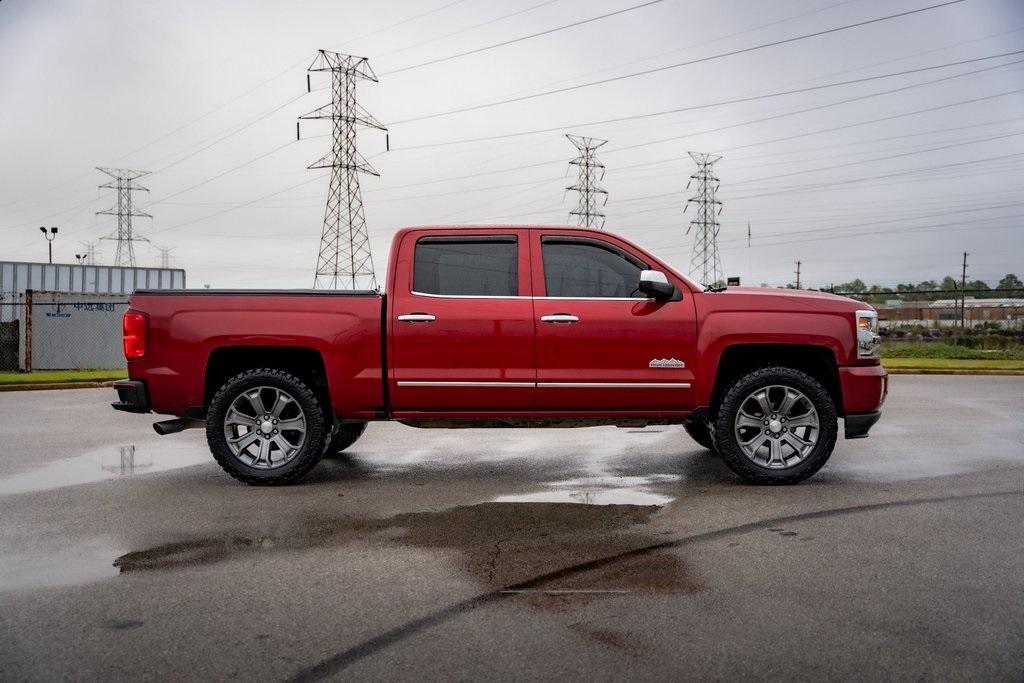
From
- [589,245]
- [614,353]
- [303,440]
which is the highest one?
[589,245]

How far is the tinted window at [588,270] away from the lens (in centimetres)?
721

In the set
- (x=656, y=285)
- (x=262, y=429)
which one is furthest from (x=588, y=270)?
(x=262, y=429)

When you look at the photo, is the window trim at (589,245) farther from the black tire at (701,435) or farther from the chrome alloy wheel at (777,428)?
the black tire at (701,435)

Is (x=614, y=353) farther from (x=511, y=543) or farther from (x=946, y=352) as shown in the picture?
(x=946, y=352)

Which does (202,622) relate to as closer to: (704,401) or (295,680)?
(295,680)

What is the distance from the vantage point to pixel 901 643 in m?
3.53

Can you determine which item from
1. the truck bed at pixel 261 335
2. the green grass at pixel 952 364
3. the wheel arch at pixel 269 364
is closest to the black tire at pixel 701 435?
the truck bed at pixel 261 335

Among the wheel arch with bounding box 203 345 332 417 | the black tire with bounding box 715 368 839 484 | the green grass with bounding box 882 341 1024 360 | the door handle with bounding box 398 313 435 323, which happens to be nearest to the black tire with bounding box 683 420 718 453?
the black tire with bounding box 715 368 839 484

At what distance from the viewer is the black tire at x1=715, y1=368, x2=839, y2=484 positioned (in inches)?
276

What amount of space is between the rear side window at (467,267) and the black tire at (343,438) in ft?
6.99

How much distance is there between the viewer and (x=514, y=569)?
466 cm

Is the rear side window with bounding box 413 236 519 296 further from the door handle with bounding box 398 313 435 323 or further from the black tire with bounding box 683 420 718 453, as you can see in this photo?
the black tire with bounding box 683 420 718 453

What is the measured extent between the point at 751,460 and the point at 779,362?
0.92m

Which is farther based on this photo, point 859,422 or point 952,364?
point 952,364
